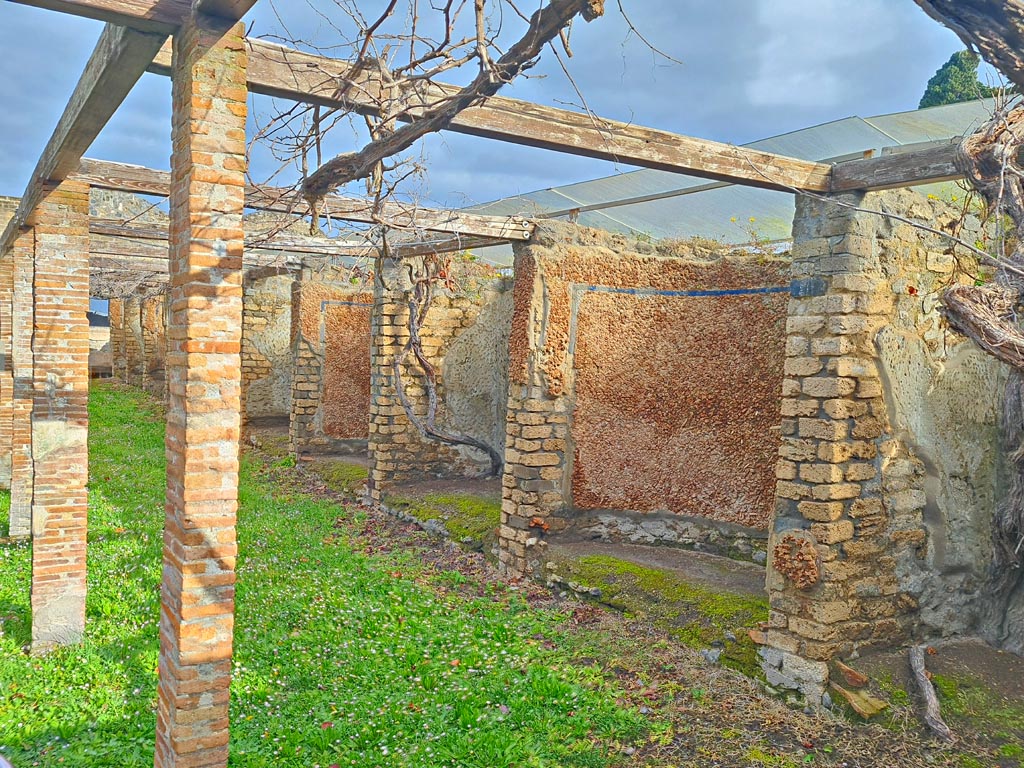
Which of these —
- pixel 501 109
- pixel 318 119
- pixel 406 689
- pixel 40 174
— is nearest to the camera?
pixel 318 119

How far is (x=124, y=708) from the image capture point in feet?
14.9

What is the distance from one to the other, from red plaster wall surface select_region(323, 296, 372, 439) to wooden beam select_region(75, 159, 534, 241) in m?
5.52

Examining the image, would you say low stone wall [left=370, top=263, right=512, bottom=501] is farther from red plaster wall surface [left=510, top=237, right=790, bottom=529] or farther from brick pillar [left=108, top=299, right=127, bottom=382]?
brick pillar [left=108, top=299, right=127, bottom=382]

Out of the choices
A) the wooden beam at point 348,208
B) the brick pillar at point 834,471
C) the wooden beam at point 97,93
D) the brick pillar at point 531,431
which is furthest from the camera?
the brick pillar at point 531,431

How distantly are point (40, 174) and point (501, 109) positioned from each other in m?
3.36

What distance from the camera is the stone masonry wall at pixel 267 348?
14312 mm

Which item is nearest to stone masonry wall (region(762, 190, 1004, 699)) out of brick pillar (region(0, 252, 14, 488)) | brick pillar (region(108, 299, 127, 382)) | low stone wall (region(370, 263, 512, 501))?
low stone wall (region(370, 263, 512, 501))

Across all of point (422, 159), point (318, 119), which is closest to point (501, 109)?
point (422, 159)

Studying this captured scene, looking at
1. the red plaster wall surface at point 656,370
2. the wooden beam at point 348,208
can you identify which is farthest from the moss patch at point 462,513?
the wooden beam at point 348,208

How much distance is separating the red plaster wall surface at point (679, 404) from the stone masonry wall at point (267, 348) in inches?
332

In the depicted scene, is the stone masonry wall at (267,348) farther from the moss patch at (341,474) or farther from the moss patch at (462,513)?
the moss patch at (462,513)

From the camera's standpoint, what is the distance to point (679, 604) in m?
5.81

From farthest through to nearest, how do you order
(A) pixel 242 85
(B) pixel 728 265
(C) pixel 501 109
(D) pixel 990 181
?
(B) pixel 728 265 → (C) pixel 501 109 → (D) pixel 990 181 → (A) pixel 242 85

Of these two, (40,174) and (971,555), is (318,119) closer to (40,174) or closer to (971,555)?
(40,174)
